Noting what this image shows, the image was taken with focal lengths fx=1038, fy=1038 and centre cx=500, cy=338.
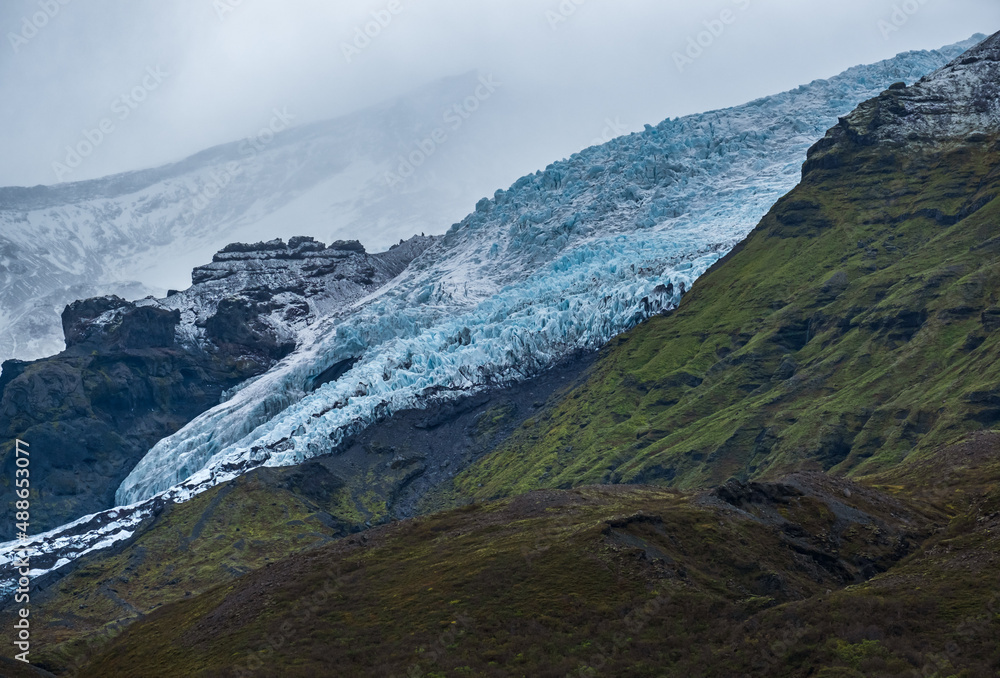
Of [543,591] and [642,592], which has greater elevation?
[543,591]

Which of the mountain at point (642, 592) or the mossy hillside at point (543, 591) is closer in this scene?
the mountain at point (642, 592)

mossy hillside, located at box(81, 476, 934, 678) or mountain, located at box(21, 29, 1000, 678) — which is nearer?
mountain, located at box(21, 29, 1000, 678)

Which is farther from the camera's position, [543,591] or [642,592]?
[543,591]

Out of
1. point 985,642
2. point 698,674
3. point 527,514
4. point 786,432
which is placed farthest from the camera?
point 786,432

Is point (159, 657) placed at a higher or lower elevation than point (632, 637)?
higher

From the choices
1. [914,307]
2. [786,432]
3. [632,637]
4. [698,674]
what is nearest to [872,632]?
[698,674]

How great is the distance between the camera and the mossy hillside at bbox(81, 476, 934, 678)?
68062 millimetres

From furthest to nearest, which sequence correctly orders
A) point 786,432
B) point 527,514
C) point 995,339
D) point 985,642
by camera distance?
point 786,432
point 995,339
point 527,514
point 985,642

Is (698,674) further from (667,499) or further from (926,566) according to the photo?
(667,499)

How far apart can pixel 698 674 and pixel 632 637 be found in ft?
23.8

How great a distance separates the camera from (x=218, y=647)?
78.8 meters

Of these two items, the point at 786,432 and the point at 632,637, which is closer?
the point at 632,637

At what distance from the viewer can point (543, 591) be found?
250 ft

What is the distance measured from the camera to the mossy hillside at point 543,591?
6806cm
